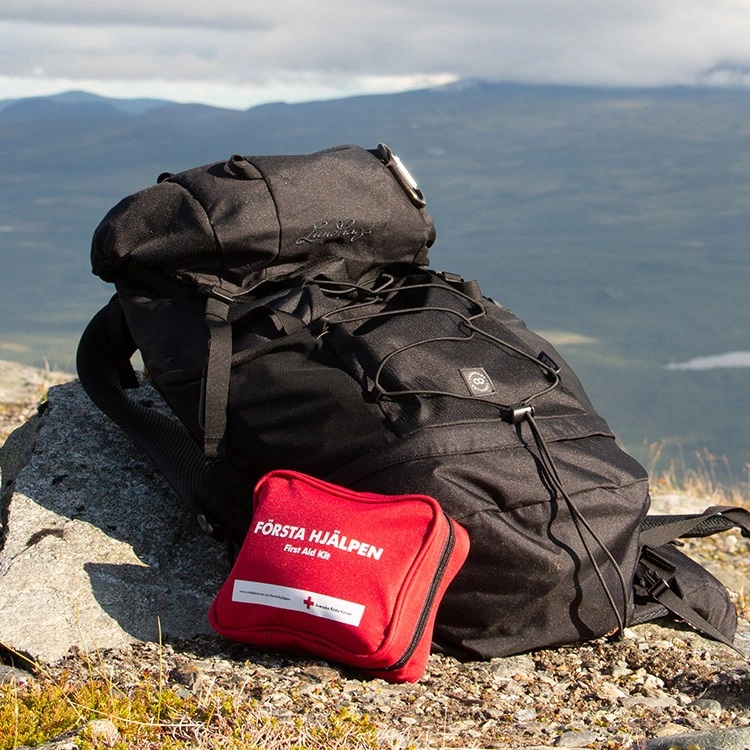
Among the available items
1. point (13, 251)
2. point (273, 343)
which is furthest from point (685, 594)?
point (13, 251)

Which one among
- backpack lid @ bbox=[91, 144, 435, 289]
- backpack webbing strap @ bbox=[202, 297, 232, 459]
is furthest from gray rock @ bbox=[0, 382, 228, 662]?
backpack lid @ bbox=[91, 144, 435, 289]

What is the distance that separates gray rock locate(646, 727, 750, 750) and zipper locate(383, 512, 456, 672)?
68 cm

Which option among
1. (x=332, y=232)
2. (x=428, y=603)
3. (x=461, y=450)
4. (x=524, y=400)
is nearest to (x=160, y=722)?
(x=428, y=603)

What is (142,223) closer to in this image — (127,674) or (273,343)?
(273,343)

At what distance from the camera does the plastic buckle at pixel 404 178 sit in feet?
14.4

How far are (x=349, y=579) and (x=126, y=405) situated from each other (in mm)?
1872

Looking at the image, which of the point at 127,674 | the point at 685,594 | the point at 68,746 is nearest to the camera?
the point at 68,746

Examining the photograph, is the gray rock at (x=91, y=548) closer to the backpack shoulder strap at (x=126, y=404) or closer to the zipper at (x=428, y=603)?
the backpack shoulder strap at (x=126, y=404)

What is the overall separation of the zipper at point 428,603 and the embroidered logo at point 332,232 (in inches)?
61.1

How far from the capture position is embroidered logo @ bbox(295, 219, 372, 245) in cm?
408

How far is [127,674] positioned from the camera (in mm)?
2949

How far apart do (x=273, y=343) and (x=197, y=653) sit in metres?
1.04

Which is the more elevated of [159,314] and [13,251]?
[159,314]

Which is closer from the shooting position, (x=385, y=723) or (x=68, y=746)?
(x=68, y=746)
